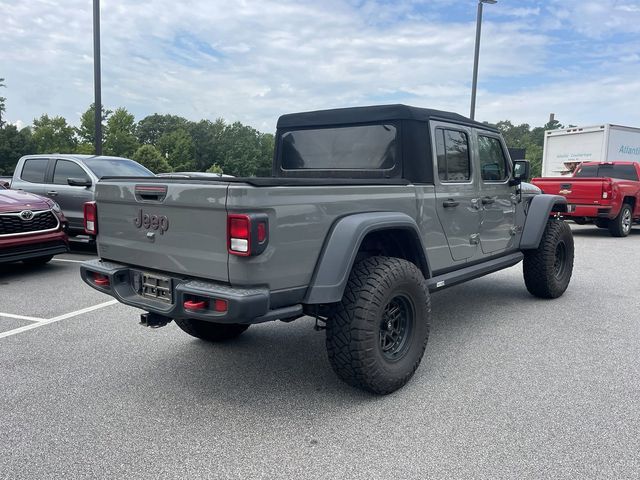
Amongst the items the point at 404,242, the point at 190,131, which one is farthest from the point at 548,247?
the point at 190,131

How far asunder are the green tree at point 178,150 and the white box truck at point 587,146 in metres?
55.7

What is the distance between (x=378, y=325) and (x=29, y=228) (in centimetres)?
566

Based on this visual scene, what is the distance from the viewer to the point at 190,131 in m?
84.0

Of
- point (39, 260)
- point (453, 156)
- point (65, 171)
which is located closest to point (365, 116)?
point (453, 156)

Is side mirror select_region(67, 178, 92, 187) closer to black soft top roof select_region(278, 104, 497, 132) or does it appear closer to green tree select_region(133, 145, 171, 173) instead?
black soft top roof select_region(278, 104, 497, 132)

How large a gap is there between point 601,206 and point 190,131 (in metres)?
79.1

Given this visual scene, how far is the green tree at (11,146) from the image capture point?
2186 inches

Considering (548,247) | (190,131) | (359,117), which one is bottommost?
(548,247)

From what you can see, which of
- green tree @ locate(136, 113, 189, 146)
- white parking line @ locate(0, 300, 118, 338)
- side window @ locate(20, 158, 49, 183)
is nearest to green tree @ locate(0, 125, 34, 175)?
green tree @ locate(136, 113, 189, 146)

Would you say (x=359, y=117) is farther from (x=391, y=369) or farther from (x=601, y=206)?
(x=601, y=206)

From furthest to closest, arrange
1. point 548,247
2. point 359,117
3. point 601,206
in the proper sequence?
point 601,206 → point 548,247 → point 359,117

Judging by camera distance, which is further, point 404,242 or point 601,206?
point 601,206

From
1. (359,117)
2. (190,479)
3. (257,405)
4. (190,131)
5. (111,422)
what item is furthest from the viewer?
(190,131)

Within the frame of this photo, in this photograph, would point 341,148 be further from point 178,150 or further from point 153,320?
point 178,150
